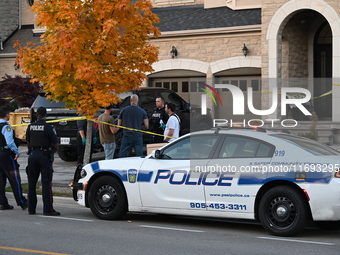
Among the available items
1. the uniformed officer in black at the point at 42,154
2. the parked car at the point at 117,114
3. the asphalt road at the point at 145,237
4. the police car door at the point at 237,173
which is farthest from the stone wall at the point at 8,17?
the police car door at the point at 237,173

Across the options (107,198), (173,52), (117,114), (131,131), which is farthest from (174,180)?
(173,52)

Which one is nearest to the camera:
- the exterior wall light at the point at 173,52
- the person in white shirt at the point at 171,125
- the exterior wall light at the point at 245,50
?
the person in white shirt at the point at 171,125

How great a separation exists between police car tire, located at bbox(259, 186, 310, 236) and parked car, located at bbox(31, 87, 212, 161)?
349 inches

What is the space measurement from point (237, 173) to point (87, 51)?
543 centimetres

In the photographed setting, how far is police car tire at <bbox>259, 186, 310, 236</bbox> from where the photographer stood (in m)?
9.02

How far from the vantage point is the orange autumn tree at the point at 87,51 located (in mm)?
13312

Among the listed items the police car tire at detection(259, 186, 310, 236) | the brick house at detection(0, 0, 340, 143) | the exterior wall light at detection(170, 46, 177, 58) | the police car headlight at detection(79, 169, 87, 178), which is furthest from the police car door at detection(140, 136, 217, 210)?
the exterior wall light at detection(170, 46, 177, 58)

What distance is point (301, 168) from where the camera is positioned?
30.0 feet

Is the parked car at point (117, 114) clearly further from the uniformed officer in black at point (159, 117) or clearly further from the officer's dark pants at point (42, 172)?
the officer's dark pants at point (42, 172)

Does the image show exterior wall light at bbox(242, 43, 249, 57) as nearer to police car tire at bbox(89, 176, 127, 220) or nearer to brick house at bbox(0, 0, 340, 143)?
brick house at bbox(0, 0, 340, 143)

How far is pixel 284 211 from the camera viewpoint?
9156 millimetres

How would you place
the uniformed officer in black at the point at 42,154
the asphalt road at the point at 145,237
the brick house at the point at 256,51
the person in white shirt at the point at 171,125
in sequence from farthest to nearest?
the brick house at the point at 256,51 → the person in white shirt at the point at 171,125 → the uniformed officer in black at the point at 42,154 → the asphalt road at the point at 145,237

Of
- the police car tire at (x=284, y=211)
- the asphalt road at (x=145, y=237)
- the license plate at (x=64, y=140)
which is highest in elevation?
the license plate at (x=64, y=140)

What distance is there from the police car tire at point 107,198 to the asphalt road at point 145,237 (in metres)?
0.15
